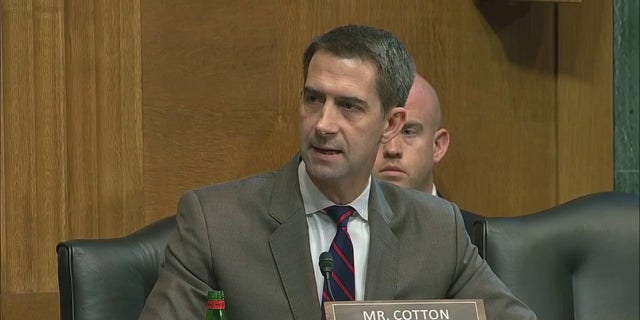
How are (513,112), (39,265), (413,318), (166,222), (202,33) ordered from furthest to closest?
(513,112) → (202,33) → (39,265) → (166,222) → (413,318)

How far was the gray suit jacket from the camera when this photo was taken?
2.55m

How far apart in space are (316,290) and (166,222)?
1.67 ft

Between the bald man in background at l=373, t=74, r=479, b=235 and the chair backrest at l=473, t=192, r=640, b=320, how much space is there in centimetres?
71

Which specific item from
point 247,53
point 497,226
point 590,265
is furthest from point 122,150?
point 590,265

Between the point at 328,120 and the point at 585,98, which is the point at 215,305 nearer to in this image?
the point at 328,120

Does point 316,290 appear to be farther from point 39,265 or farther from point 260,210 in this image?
point 39,265

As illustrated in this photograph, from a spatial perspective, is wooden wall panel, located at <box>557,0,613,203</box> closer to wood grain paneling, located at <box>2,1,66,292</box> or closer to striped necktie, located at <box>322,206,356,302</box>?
striped necktie, located at <box>322,206,356,302</box>

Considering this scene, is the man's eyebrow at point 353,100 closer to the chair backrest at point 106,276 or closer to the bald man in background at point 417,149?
the chair backrest at point 106,276

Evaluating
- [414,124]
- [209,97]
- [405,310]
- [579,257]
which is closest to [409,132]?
[414,124]

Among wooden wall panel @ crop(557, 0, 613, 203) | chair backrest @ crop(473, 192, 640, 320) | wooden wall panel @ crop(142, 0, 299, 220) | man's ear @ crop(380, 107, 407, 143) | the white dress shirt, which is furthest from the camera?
wooden wall panel @ crop(557, 0, 613, 203)

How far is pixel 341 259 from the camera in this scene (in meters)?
2.61

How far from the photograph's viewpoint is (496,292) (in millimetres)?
2682

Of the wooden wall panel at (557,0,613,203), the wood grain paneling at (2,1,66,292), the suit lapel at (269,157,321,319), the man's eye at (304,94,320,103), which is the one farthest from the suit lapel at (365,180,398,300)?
the wooden wall panel at (557,0,613,203)

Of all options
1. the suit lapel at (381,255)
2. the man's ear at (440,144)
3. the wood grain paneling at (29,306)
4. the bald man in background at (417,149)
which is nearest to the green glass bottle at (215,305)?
the suit lapel at (381,255)
